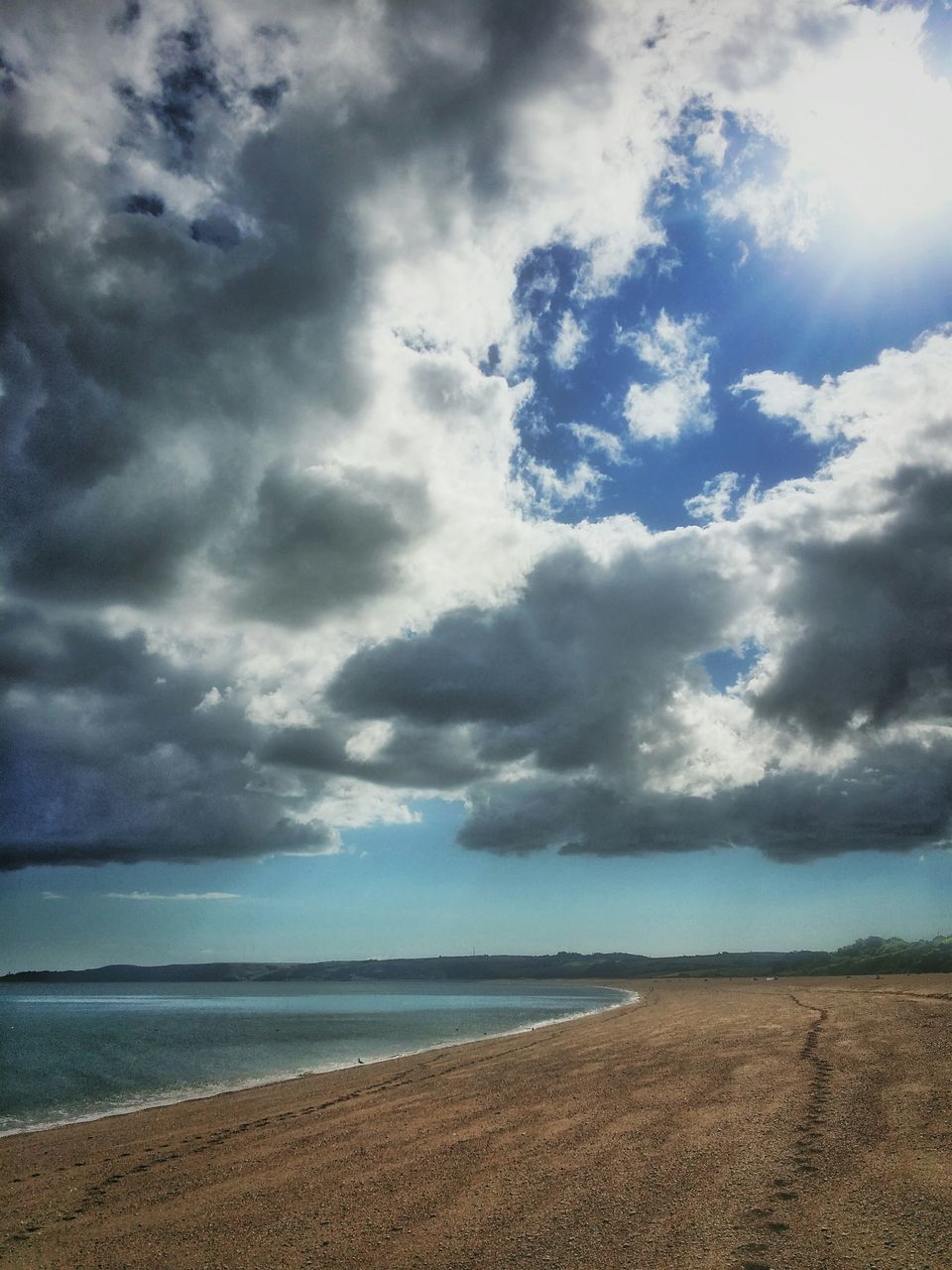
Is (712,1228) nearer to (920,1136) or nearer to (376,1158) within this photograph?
(920,1136)

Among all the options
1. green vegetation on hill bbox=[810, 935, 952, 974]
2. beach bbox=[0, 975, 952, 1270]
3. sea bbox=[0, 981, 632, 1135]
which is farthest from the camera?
green vegetation on hill bbox=[810, 935, 952, 974]

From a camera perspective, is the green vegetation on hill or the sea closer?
the sea

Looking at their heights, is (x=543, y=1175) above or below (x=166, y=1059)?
above

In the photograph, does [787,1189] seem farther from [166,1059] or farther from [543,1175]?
[166,1059]

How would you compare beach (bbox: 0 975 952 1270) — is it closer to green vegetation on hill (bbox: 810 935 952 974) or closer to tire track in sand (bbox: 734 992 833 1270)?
tire track in sand (bbox: 734 992 833 1270)

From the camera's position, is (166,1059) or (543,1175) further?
(166,1059)

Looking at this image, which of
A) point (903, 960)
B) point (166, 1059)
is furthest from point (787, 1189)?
point (903, 960)

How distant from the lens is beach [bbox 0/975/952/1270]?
12.2m

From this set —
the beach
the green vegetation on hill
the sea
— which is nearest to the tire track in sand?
the beach

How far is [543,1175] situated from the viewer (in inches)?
634

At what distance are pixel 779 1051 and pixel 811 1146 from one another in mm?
16942

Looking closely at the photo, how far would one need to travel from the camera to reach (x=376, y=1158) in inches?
760

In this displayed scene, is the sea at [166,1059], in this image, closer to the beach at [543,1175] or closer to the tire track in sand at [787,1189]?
the beach at [543,1175]

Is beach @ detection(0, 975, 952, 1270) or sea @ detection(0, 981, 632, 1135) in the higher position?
beach @ detection(0, 975, 952, 1270)
